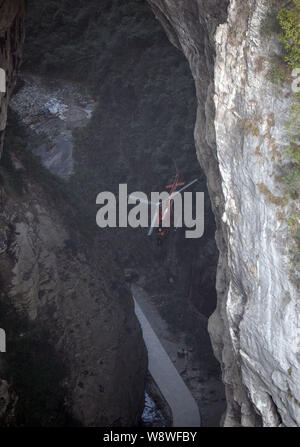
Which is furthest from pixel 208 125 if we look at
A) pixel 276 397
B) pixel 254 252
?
pixel 276 397

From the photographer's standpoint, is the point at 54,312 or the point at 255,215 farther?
the point at 54,312

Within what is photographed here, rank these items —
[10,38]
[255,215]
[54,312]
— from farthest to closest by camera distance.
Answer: [54,312], [10,38], [255,215]

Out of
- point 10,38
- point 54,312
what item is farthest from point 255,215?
point 54,312

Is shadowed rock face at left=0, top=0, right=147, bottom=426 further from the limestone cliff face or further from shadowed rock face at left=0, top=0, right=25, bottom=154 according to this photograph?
the limestone cliff face

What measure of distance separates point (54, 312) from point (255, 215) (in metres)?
12.6

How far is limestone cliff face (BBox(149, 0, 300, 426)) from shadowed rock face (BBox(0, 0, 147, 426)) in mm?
8143

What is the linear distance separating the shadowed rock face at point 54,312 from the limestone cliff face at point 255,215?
26.7ft

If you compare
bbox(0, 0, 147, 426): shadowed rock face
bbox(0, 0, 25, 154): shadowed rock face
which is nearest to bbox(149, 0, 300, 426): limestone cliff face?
bbox(0, 0, 25, 154): shadowed rock face

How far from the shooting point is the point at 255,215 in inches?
370

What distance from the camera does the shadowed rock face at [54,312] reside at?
17.2 metres

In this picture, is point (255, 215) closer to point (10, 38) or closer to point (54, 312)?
point (10, 38)

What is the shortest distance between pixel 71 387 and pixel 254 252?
40.8 feet

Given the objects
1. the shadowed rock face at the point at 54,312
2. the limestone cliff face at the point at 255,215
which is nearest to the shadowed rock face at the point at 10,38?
the shadowed rock face at the point at 54,312

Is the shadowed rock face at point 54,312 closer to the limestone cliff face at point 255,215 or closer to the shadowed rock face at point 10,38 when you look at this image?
the shadowed rock face at point 10,38
